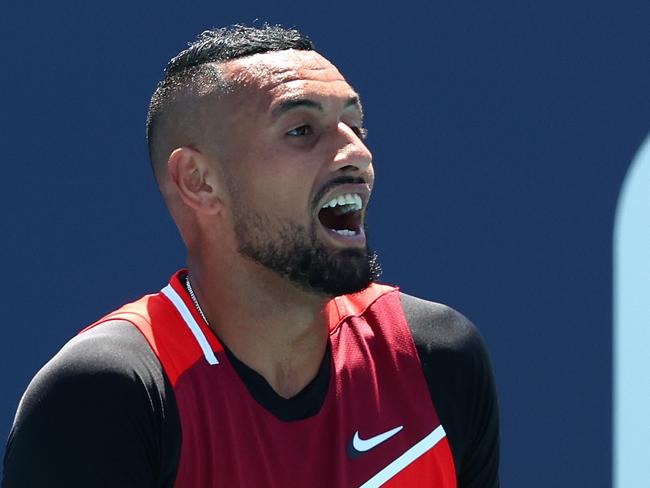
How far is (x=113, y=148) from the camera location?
8.60ft

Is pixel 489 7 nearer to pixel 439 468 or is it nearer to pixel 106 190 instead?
pixel 106 190

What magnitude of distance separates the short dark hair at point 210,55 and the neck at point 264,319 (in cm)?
27

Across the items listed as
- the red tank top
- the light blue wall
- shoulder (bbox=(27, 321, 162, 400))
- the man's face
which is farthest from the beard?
the light blue wall

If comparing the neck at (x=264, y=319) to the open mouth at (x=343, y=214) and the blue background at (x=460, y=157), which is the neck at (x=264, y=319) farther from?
the blue background at (x=460, y=157)

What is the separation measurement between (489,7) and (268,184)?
1.15 metres

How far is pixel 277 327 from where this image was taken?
180 cm

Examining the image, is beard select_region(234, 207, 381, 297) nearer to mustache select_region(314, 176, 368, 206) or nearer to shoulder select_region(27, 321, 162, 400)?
mustache select_region(314, 176, 368, 206)

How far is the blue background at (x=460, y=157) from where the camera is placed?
2602 mm

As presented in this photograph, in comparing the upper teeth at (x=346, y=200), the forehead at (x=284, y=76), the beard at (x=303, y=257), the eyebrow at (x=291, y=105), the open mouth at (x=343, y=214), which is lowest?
the beard at (x=303, y=257)

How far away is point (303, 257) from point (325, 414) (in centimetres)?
23

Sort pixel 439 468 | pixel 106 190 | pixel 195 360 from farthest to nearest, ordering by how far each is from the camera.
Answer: pixel 106 190, pixel 439 468, pixel 195 360

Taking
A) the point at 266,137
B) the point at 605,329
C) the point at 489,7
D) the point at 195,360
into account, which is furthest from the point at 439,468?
the point at 489,7

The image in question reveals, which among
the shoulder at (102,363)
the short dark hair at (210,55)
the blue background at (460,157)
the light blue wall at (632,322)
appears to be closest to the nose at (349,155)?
the short dark hair at (210,55)

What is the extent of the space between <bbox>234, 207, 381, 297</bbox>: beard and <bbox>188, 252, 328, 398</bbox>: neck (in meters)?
0.03
